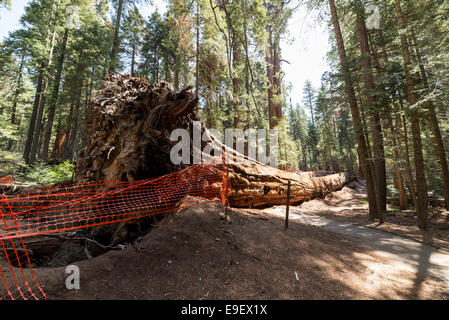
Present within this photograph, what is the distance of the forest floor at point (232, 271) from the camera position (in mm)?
2324

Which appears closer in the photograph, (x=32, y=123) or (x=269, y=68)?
(x=269, y=68)

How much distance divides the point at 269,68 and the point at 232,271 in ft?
47.9

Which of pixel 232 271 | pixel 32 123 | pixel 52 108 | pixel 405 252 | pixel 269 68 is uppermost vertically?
pixel 269 68

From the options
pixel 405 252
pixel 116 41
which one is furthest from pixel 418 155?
pixel 116 41

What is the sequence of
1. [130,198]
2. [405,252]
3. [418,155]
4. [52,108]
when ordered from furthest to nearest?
1. [52,108]
2. [418,155]
3. [130,198]
4. [405,252]

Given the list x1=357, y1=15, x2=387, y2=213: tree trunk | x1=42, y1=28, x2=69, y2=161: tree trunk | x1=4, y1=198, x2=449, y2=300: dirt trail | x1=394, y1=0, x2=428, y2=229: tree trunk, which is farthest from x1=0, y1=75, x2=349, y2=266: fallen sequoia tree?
x1=42, y1=28, x2=69, y2=161: tree trunk

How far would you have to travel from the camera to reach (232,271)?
2.76 meters

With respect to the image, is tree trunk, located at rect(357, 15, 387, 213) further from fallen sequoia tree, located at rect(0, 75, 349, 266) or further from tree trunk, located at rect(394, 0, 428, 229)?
fallen sequoia tree, located at rect(0, 75, 349, 266)

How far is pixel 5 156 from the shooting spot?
1140 centimetres

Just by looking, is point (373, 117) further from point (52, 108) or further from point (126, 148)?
point (52, 108)

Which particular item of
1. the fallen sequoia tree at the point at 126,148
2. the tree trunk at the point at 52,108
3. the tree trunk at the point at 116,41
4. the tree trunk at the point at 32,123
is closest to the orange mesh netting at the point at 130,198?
the fallen sequoia tree at the point at 126,148

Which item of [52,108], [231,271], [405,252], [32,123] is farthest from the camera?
[32,123]
